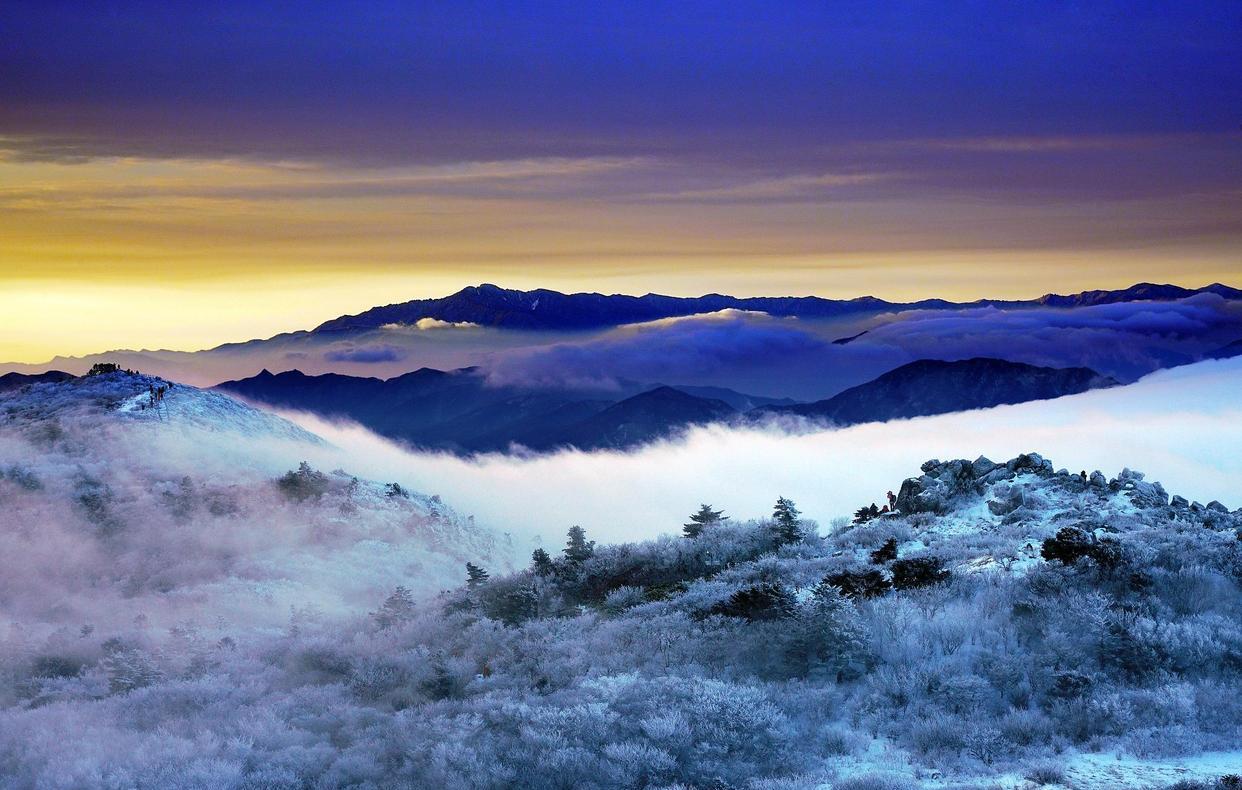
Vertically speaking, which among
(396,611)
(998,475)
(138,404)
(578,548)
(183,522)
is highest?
(138,404)

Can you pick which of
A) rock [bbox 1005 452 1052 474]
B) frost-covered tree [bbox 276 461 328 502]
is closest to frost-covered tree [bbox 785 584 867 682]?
rock [bbox 1005 452 1052 474]

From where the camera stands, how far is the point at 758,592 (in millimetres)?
19047

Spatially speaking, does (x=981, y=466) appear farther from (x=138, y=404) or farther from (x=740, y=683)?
(x=138, y=404)

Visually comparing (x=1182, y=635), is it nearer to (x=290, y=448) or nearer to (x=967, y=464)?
(x=967, y=464)

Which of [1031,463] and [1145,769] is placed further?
[1031,463]

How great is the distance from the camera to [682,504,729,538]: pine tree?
94.4 ft

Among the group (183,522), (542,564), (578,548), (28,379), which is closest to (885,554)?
(578,548)

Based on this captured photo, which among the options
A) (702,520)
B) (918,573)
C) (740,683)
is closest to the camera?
(740,683)

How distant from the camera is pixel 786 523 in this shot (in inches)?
1094

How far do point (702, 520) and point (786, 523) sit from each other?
323 centimetres

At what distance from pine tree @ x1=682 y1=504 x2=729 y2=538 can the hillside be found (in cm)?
351

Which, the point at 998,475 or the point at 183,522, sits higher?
the point at 998,475

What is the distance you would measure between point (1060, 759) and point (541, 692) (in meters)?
7.61

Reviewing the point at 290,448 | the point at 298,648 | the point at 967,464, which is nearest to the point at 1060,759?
the point at 298,648
